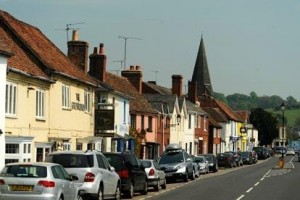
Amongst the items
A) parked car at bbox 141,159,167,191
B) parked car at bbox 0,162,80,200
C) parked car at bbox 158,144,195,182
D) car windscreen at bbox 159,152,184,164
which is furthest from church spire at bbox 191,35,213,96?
parked car at bbox 0,162,80,200

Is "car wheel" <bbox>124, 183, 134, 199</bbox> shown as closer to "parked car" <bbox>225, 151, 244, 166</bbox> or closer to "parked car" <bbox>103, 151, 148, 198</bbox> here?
"parked car" <bbox>103, 151, 148, 198</bbox>

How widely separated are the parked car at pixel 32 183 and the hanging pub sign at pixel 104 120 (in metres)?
23.0

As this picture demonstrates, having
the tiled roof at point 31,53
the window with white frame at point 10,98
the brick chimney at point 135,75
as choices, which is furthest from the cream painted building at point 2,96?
the brick chimney at point 135,75

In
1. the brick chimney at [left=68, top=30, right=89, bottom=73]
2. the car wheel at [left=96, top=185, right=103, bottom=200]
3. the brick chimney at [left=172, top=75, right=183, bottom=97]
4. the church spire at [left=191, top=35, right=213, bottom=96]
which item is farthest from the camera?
the church spire at [left=191, top=35, right=213, bottom=96]

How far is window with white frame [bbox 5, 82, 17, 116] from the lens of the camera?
98.7 ft

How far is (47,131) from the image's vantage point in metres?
35.7

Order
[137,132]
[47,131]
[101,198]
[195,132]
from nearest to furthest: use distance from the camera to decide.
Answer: [101,198] → [47,131] → [137,132] → [195,132]

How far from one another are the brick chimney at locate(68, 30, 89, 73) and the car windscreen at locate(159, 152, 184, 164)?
7.57m

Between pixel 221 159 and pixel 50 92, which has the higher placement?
pixel 50 92

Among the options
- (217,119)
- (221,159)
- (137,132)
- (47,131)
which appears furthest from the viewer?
(217,119)

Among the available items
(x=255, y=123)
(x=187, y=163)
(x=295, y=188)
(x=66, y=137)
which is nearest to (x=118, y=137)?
(x=187, y=163)

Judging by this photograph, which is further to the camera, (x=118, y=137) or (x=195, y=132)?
(x=195, y=132)

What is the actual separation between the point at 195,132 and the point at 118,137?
36498 mm

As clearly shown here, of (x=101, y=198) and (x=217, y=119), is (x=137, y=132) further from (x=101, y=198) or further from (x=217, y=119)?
(x=217, y=119)
